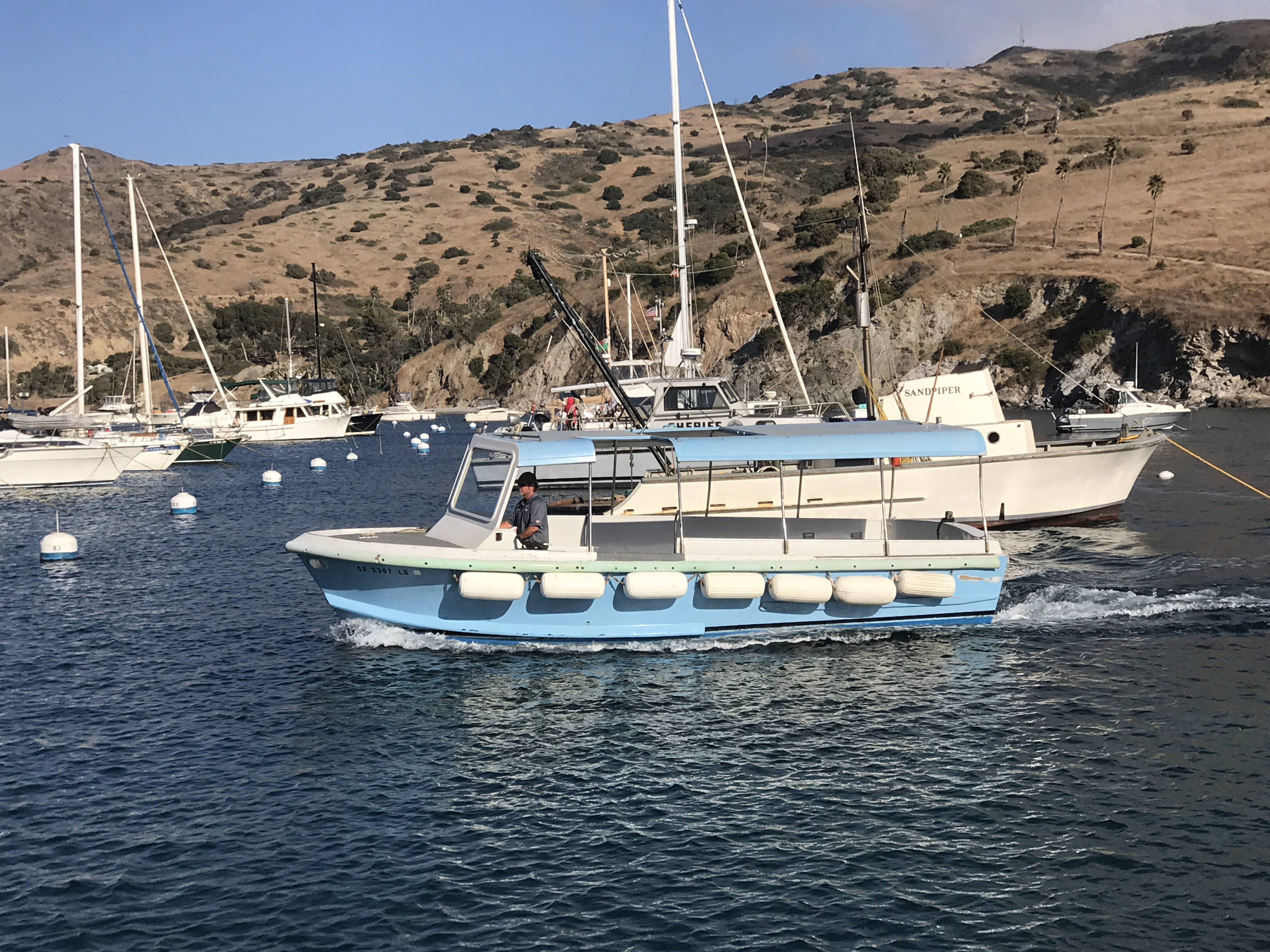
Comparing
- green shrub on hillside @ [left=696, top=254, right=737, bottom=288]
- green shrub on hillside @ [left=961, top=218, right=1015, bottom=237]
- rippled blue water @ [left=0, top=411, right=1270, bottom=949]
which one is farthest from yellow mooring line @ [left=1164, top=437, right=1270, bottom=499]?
green shrub on hillside @ [left=696, top=254, right=737, bottom=288]

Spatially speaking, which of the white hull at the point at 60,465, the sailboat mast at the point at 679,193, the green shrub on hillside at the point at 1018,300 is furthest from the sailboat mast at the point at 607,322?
the green shrub on hillside at the point at 1018,300

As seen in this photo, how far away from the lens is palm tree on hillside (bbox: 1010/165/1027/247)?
109125mm

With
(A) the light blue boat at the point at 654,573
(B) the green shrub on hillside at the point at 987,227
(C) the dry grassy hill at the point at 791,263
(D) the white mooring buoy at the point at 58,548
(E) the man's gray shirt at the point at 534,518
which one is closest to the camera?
(A) the light blue boat at the point at 654,573

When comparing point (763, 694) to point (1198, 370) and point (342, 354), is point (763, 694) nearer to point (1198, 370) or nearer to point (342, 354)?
point (1198, 370)

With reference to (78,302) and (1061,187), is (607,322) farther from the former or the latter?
(1061,187)

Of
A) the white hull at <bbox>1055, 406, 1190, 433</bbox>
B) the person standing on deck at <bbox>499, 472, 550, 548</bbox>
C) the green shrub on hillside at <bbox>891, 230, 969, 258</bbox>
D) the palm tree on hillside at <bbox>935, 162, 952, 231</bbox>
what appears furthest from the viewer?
the palm tree on hillside at <bbox>935, 162, 952, 231</bbox>

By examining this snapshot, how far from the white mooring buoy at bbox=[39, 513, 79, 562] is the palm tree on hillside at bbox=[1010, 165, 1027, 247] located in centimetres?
9204

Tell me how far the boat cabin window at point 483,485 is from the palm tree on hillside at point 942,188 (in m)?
101

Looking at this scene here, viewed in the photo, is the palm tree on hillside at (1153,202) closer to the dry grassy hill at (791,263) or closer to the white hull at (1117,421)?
the dry grassy hill at (791,263)

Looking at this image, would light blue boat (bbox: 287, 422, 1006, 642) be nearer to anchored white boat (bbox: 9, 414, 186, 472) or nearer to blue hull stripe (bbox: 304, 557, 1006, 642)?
blue hull stripe (bbox: 304, 557, 1006, 642)

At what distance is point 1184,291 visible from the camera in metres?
91.0

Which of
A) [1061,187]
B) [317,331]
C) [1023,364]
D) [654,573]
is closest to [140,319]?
[317,331]

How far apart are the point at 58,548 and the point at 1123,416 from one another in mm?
54631

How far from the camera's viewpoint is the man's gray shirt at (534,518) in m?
19.3
